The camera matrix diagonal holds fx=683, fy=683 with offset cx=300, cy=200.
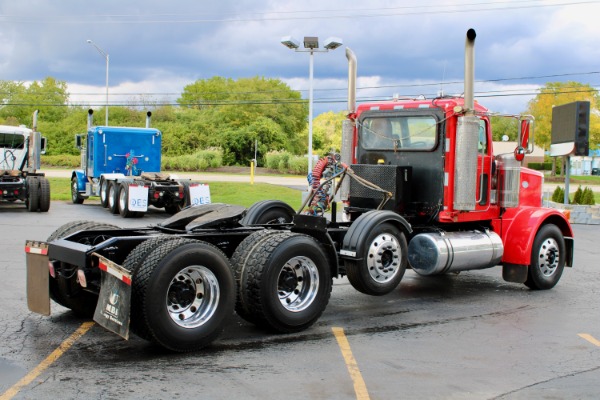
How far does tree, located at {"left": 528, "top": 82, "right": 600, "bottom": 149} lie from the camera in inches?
2111

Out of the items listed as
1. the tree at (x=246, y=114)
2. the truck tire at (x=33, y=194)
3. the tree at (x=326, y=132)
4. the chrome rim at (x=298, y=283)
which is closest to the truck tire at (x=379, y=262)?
the chrome rim at (x=298, y=283)

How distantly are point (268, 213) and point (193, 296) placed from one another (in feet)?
11.3

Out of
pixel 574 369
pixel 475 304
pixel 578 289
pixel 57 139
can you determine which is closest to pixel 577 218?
pixel 578 289

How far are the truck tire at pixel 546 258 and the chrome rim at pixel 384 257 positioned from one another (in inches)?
101

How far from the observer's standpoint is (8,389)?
17.0 feet

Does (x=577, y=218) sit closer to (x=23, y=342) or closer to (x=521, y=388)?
(x=521, y=388)

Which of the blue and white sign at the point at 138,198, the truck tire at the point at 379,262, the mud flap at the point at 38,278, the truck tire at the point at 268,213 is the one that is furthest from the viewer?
the blue and white sign at the point at 138,198

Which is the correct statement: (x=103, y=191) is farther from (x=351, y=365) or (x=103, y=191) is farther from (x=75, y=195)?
(x=351, y=365)

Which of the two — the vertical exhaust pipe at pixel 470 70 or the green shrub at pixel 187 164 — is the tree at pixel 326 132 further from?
the vertical exhaust pipe at pixel 470 70

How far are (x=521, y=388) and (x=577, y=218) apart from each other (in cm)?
1818

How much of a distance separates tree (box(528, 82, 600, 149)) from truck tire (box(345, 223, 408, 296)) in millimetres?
48681

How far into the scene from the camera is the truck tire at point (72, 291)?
7.20 metres

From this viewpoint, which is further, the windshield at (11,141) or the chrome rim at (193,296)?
the windshield at (11,141)

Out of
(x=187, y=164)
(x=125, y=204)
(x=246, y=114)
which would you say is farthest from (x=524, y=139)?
(x=246, y=114)
